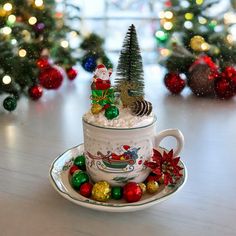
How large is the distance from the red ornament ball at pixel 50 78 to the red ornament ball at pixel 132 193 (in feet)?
2.40

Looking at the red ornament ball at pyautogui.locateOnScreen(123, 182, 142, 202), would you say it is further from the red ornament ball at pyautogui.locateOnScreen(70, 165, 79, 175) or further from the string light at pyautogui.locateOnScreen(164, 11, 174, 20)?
the string light at pyautogui.locateOnScreen(164, 11, 174, 20)

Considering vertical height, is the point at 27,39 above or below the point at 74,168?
above

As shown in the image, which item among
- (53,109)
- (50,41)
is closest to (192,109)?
(53,109)

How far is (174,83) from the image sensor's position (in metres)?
1.26

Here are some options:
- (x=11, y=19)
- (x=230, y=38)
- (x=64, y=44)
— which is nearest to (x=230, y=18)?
(x=230, y=38)

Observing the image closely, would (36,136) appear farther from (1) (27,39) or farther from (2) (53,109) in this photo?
(1) (27,39)

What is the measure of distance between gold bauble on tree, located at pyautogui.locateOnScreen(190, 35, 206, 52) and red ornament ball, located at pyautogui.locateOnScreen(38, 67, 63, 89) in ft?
1.43

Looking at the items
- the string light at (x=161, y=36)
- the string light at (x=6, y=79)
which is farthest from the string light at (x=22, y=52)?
the string light at (x=161, y=36)

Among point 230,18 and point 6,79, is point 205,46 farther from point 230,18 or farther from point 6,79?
point 6,79

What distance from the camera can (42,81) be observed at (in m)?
1.27

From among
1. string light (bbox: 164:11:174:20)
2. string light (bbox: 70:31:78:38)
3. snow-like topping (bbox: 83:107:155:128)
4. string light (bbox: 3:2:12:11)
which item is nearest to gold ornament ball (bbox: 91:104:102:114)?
snow-like topping (bbox: 83:107:155:128)

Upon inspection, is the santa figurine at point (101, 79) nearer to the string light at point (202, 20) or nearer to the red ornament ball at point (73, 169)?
the red ornament ball at point (73, 169)

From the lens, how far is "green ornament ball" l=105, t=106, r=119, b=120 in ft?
1.97

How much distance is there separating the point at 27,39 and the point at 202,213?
0.84 meters
